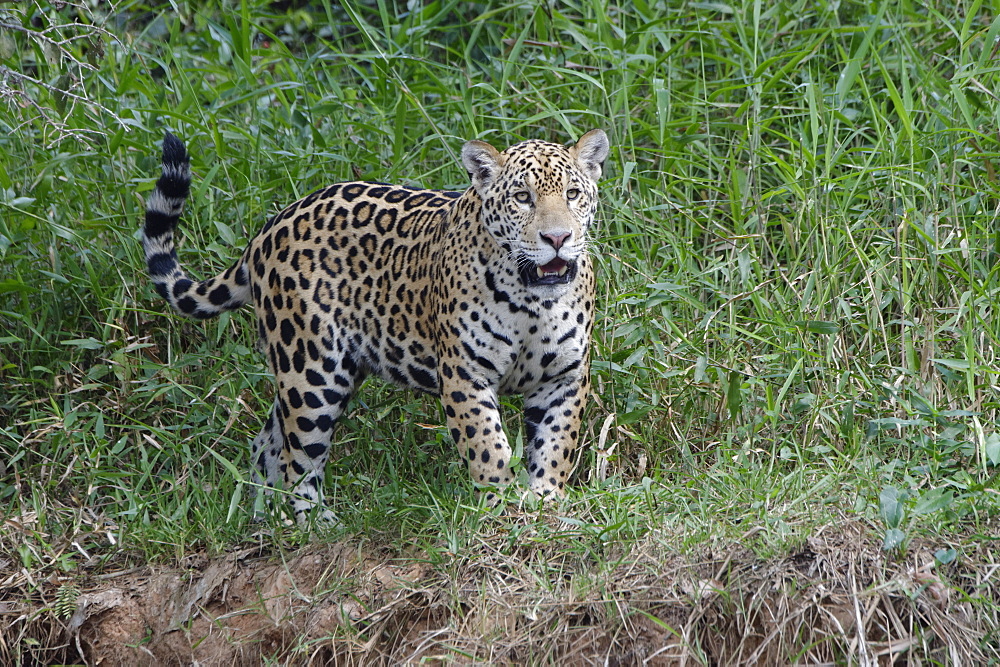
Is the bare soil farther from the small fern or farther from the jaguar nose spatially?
the jaguar nose

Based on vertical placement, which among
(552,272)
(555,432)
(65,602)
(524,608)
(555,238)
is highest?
(555,238)

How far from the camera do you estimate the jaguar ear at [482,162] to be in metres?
4.85

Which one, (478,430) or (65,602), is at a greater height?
(478,430)

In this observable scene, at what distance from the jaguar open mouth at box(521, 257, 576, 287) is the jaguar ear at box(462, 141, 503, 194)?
435 millimetres

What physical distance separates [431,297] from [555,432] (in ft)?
2.59

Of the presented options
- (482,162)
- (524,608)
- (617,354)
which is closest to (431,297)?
(482,162)

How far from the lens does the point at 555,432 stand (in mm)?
4887

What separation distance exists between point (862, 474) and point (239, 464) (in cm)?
289

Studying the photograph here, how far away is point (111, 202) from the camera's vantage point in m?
6.39

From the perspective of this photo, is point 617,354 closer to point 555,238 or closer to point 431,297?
point 431,297

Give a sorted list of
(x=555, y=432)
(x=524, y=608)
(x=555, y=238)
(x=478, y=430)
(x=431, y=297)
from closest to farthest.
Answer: (x=524, y=608), (x=555, y=238), (x=478, y=430), (x=555, y=432), (x=431, y=297)

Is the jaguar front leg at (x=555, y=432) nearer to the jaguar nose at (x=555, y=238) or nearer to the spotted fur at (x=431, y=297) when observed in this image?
the spotted fur at (x=431, y=297)

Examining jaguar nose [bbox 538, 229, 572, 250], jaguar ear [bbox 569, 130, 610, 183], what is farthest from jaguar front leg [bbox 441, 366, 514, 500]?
jaguar ear [bbox 569, 130, 610, 183]

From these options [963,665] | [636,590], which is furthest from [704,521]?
[963,665]
